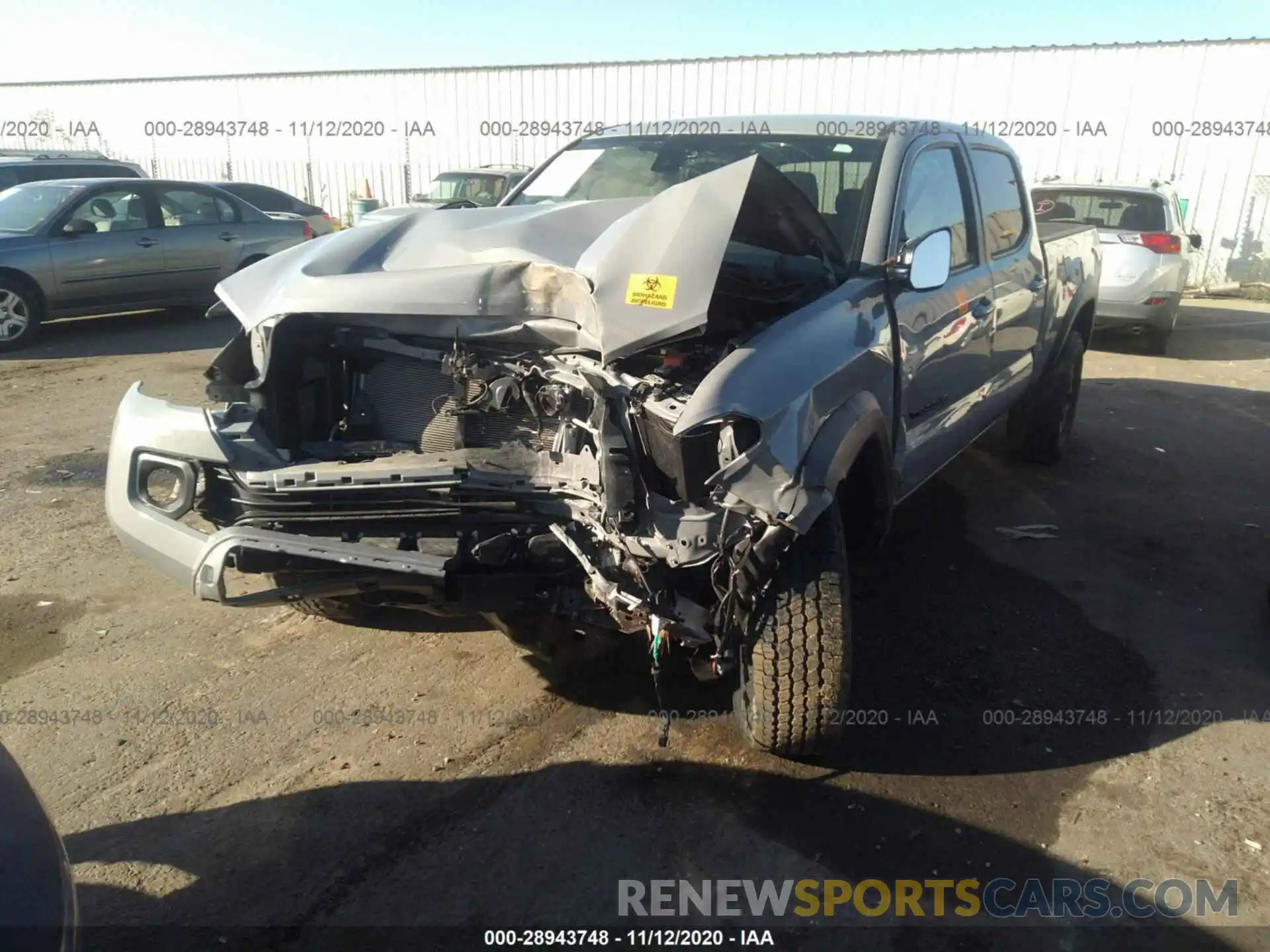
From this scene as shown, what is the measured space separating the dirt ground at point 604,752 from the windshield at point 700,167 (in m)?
1.72

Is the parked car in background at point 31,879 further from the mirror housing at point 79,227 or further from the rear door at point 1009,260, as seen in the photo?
the mirror housing at point 79,227

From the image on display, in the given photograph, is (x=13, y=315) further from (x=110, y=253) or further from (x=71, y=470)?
(x=71, y=470)

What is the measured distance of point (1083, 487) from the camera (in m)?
5.84

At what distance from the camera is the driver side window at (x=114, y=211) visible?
9.64 metres

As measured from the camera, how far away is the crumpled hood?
2.75 metres

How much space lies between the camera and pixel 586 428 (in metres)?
2.82

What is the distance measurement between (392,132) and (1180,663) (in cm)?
2088

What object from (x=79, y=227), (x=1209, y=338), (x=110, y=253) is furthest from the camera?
(x=1209, y=338)

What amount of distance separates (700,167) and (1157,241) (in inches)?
301

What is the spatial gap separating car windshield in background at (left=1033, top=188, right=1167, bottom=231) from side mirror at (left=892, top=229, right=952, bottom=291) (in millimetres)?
7517

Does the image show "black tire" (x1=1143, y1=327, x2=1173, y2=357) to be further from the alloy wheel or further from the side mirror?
the alloy wheel

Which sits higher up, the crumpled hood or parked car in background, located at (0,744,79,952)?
the crumpled hood

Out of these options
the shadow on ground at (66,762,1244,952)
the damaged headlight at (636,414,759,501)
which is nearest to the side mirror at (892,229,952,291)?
the damaged headlight at (636,414,759,501)

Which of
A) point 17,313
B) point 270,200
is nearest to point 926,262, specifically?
point 17,313
